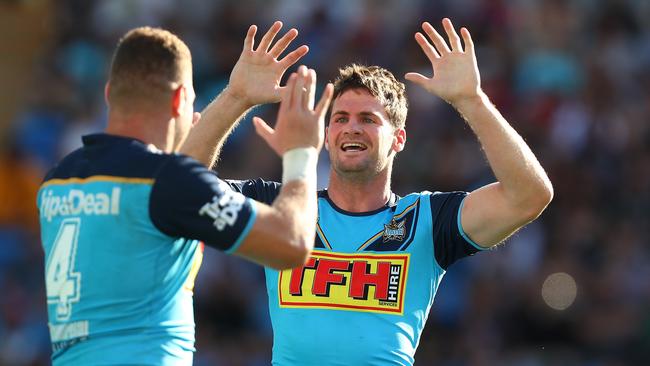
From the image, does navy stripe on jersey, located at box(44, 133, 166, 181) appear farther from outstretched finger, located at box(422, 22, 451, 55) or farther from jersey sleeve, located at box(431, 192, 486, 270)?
jersey sleeve, located at box(431, 192, 486, 270)

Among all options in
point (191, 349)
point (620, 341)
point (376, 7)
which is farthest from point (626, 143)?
point (191, 349)

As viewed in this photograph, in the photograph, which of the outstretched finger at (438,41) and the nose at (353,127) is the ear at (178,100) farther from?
the nose at (353,127)

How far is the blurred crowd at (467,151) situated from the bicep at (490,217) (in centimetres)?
556

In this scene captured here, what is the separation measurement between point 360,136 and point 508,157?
1.06 m

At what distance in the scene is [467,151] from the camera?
1282 cm

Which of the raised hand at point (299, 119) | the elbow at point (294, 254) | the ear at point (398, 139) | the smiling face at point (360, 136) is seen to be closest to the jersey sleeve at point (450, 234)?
the smiling face at point (360, 136)

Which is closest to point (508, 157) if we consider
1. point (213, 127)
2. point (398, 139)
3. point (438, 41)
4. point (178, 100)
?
point (438, 41)

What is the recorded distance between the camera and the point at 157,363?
15.4 feet

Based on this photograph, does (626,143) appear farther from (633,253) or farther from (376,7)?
(376,7)

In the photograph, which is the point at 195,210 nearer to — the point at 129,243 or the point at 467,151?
the point at 129,243

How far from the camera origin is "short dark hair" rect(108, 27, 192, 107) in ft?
15.8

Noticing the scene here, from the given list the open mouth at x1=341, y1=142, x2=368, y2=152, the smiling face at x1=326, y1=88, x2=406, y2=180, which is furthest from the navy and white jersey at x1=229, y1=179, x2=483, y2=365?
the open mouth at x1=341, y1=142, x2=368, y2=152

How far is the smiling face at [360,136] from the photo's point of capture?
22.1 feet

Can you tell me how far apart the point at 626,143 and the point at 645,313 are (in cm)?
210
